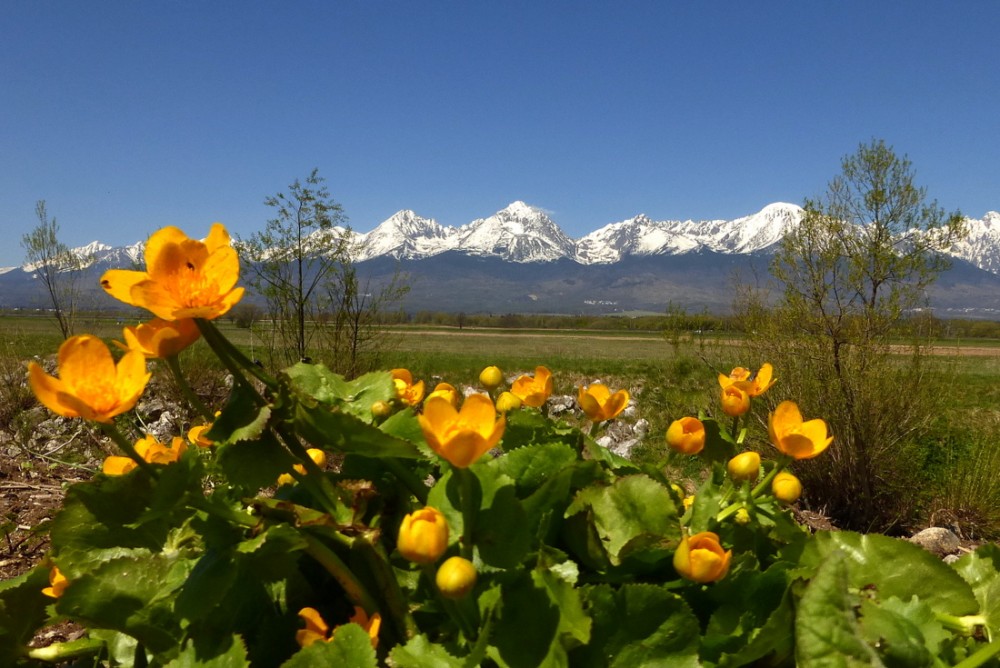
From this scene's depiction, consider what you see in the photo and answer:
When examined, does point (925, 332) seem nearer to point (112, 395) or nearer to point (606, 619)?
point (606, 619)

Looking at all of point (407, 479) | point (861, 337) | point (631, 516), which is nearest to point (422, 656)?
point (407, 479)

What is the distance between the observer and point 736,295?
8.81 meters

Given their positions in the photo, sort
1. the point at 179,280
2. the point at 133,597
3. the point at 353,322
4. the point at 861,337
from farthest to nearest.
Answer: the point at 353,322 → the point at 861,337 → the point at 133,597 → the point at 179,280

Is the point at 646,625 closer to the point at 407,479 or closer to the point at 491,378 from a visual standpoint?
the point at 407,479

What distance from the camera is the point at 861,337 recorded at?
249 inches

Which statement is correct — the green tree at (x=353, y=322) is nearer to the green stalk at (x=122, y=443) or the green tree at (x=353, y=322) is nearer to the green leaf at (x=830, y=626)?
the green stalk at (x=122, y=443)

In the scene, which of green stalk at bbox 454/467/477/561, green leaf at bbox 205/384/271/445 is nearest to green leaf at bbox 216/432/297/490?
green leaf at bbox 205/384/271/445

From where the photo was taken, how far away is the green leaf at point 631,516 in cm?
107

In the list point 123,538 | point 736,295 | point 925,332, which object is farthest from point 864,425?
point 123,538

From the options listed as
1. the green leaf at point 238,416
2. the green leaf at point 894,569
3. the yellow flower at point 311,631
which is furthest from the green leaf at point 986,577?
the green leaf at point 238,416

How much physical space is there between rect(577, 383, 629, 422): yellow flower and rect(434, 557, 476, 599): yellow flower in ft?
1.95

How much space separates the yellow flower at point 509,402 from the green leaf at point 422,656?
0.60m

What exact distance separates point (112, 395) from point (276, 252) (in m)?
9.51

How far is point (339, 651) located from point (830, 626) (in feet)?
2.17
